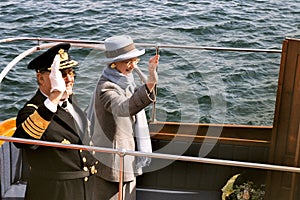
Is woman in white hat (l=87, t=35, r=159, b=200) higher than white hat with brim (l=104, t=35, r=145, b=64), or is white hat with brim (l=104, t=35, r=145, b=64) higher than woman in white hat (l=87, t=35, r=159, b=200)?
white hat with brim (l=104, t=35, r=145, b=64)

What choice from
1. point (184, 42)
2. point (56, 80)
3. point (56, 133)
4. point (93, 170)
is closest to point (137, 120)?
point (93, 170)

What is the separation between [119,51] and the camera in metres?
2.89

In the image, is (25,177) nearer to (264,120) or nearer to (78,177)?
(78,177)

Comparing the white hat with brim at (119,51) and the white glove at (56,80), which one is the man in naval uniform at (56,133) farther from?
the white hat with brim at (119,51)

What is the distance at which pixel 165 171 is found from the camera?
379cm

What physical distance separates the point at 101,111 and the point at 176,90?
15.4ft

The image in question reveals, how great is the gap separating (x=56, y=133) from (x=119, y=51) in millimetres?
521

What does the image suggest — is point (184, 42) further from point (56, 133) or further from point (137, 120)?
point (56, 133)

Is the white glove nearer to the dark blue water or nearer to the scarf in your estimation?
the scarf

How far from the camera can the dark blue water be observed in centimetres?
732

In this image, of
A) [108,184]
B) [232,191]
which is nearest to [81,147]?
[108,184]

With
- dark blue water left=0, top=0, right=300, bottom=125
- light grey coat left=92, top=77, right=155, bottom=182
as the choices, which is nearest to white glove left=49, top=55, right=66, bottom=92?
light grey coat left=92, top=77, right=155, bottom=182

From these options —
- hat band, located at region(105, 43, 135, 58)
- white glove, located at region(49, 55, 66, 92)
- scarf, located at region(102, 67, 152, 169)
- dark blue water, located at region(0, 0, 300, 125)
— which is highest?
hat band, located at region(105, 43, 135, 58)

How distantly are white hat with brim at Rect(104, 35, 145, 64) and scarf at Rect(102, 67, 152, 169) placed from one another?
6cm
